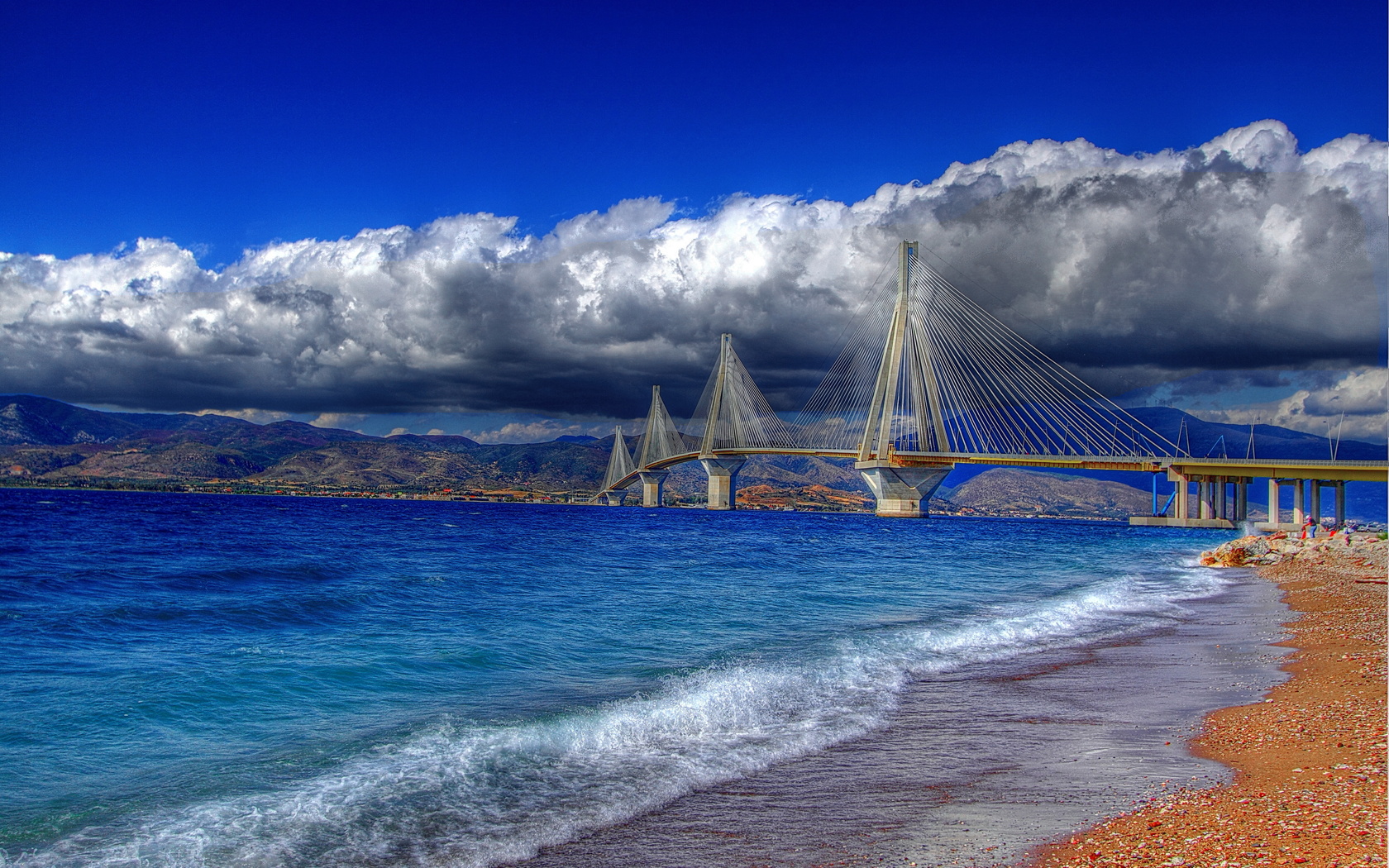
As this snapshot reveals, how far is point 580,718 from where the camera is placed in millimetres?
8406

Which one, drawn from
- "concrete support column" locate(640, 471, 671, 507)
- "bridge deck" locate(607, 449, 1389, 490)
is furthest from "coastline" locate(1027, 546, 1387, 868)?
"concrete support column" locate(640, 471, 671, 507)

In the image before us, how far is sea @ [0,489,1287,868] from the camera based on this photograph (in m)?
5.54

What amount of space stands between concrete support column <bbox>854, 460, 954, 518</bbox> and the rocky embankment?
121 ft

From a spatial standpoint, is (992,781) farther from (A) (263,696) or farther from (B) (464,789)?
(A) (263,696)

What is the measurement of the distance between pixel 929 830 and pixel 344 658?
28.5 feet

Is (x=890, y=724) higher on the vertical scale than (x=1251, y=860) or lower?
lower

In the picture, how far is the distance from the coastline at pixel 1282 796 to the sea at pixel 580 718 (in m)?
0.34

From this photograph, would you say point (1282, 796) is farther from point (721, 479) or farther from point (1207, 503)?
point (721, 479)

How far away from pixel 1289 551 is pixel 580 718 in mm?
37127

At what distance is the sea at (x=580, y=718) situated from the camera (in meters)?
5.54

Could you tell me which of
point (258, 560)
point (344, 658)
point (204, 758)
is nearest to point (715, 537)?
point (258, 560)

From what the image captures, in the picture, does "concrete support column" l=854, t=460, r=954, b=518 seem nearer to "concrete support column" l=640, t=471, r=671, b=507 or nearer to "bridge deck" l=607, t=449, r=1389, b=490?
"bridge deck" l=607, t=449, r=1389, b=490

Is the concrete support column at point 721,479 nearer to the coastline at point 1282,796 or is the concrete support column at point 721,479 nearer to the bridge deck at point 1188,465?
the bridge deck at point 1188,465

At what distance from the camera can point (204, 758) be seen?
7.23 m
